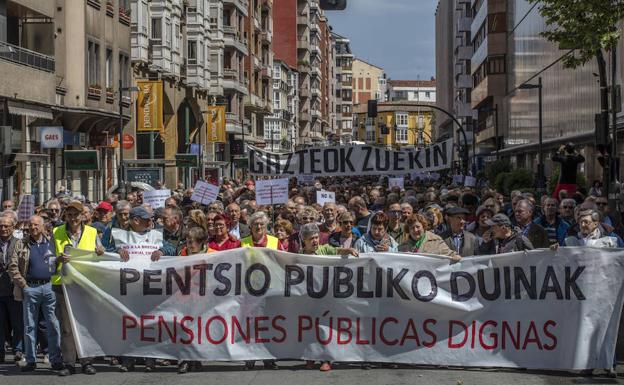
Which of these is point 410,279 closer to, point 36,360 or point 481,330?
point 481,330

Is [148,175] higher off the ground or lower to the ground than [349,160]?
lower

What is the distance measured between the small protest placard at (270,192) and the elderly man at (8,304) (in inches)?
304

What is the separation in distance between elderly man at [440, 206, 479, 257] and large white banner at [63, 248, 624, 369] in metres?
0.68

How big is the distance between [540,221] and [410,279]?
3.25 meters

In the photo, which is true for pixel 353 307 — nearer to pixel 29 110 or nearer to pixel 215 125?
pixel 29 110

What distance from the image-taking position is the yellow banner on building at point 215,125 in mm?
62469

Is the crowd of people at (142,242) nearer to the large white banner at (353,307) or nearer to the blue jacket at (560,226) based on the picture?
the large white banner at (353,307)

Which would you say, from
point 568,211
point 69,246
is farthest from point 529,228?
point 69,246

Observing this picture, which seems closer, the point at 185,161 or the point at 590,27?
the point at 590,27

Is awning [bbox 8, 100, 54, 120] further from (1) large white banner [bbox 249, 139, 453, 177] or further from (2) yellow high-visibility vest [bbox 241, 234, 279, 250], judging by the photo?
(2) yellow high-visibility vest [bbox 241, 234, 279, 250]

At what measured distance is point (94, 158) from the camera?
35438 mm

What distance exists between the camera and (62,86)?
3712cm

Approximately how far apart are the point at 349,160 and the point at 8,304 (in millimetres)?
13762

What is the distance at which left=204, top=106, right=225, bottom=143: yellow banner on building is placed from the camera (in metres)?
62.5
